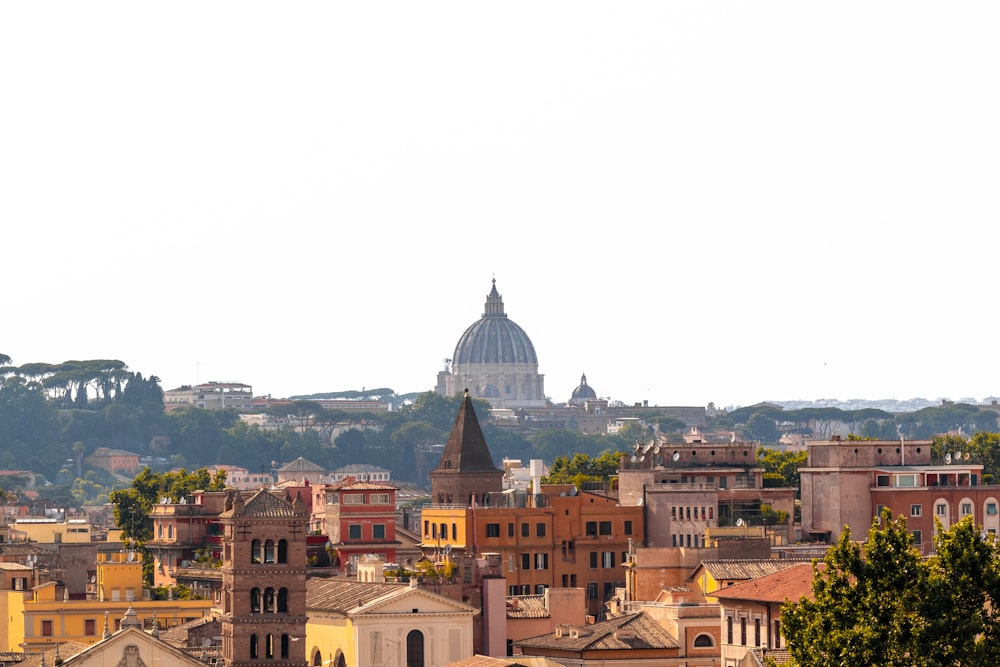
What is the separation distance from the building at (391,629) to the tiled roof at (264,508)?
12.7 ft

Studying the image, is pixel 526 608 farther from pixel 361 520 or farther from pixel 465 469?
pixel 465 469

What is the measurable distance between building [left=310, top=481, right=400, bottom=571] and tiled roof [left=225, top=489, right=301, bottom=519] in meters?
24.8

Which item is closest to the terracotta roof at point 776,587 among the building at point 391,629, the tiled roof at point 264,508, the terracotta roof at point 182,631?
the building at point 391,629

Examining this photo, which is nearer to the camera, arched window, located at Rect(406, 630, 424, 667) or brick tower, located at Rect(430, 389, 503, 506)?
arched window, located at Rect(406, 630, 424, 667)

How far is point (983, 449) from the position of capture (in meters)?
140

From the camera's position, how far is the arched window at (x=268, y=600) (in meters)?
71.7

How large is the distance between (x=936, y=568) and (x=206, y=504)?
195 ft

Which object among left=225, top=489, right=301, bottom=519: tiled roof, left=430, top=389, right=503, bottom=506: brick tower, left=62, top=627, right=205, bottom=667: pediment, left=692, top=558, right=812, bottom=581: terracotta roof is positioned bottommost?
left=62, top=627, right=205, bottom=667: pediment

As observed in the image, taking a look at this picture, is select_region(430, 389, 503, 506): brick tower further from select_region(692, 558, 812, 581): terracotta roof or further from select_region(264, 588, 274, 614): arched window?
select_region(264, 588, 274, 614): arched window

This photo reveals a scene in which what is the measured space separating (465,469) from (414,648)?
1578 inches

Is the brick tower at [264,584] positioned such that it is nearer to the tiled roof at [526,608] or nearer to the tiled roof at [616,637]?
the tiled roof at [616,637]

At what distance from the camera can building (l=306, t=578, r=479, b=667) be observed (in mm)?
76188

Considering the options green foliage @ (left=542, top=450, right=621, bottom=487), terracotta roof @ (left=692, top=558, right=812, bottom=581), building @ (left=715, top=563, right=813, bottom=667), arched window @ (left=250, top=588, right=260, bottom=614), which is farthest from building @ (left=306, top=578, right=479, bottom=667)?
green foliage @ (left=542, top=450, right=621, bottom=487)

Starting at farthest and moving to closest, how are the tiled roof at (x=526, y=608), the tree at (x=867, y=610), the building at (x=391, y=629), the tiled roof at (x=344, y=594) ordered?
the tiled roof at (x=526, y=608) < the tiled roof at (x=344, y=594) < the building at (x=391, y=629) < the tree at (x=867, y=610)
